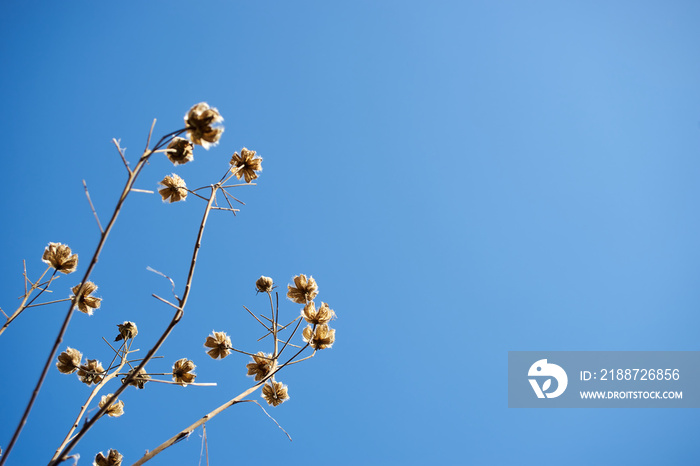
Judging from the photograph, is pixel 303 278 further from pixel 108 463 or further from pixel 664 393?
pixel 664 393

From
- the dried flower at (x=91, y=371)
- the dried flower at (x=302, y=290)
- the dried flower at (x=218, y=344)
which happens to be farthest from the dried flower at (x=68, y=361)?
the dried flower at (x=302, y=290)

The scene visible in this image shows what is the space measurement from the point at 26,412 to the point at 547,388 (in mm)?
7079

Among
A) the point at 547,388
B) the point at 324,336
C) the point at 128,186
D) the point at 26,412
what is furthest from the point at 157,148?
the point at 547,388

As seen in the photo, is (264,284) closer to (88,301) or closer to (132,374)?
(88,301)

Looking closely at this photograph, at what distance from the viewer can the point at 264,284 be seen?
139 cm

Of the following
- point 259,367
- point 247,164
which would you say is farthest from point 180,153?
point 259,367

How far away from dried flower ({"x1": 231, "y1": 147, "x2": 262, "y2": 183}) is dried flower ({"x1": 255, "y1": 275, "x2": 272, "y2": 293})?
1.23ft

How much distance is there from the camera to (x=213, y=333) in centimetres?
124

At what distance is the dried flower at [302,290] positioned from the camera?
1.37m

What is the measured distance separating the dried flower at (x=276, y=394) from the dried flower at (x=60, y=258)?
0.68m

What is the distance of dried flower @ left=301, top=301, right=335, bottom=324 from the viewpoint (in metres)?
1.17

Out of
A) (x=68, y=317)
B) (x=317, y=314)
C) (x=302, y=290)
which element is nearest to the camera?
(x=68, y=317)

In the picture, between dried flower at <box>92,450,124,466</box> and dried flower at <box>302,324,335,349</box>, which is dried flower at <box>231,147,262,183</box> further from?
dried flower at <box>92,450,124,466</box>

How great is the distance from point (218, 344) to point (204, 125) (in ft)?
2.52
